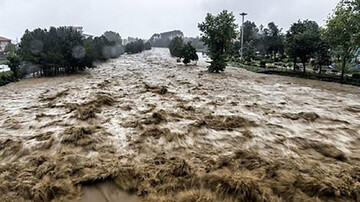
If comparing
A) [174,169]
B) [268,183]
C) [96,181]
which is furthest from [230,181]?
[96,181]

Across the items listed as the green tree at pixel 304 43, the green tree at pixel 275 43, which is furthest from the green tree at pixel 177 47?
the green tree at pixel 304 43

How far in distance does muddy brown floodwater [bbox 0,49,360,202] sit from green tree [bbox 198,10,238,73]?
15638 mm

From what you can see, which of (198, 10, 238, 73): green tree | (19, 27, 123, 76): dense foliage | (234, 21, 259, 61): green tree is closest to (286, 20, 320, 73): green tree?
(198, 10, 238, 73): green tree

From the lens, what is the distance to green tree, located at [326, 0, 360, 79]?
1739cm

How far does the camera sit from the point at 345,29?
18.0m

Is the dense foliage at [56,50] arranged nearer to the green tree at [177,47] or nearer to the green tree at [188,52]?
the green tree at [188,52]

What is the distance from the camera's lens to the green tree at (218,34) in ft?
89.7

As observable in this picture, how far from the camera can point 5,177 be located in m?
5.42

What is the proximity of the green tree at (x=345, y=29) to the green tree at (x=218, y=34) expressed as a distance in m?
10.4

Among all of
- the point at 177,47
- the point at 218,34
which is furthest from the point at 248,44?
the point at 218,34

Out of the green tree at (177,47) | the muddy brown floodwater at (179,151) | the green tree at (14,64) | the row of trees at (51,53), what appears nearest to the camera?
the muddy brown floodwater at (179,151)

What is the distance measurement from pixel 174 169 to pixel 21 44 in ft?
82.2

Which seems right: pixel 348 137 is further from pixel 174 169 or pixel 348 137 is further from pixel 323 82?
pixel 323 82

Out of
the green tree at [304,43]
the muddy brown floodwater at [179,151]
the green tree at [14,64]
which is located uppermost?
the green tree at [304,43]
